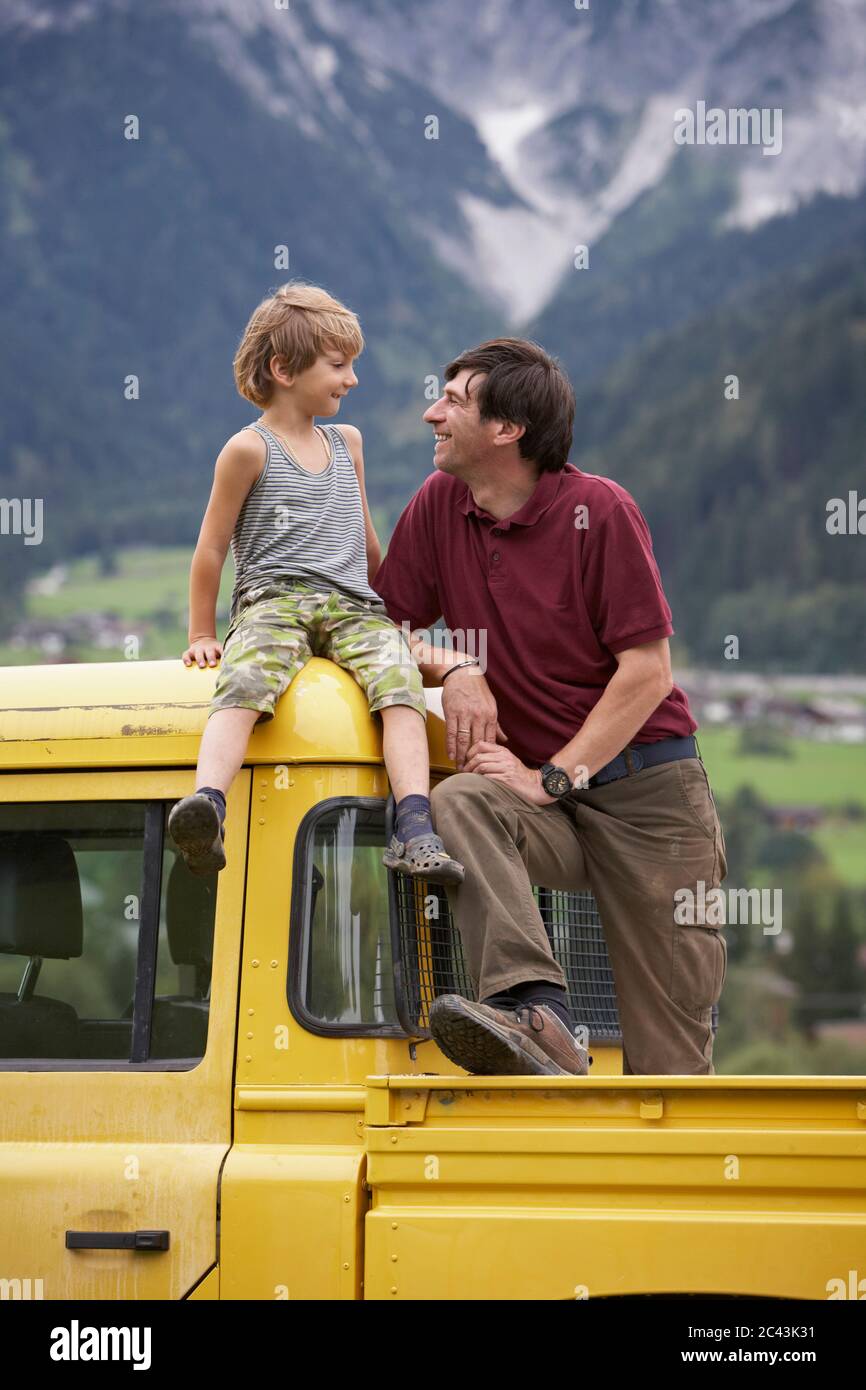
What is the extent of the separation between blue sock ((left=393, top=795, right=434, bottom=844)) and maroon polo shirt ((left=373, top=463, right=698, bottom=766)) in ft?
1.97

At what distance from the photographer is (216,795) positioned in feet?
12.6

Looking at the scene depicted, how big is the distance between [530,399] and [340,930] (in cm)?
155

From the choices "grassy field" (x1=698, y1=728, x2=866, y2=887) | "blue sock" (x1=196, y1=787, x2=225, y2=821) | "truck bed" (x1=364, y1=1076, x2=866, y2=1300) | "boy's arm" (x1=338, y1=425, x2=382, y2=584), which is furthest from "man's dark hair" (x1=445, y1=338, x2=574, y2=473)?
"grassy field" (x1=698, y1=728, x2=866, y2=887)

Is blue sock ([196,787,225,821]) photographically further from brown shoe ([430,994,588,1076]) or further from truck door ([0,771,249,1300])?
brown shoe ([430,994,588,1076])

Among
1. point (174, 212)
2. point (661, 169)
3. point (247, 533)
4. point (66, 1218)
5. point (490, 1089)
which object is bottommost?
point (66, 1218)

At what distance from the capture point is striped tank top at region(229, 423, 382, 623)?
15.0 feet

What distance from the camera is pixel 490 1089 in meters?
3.59

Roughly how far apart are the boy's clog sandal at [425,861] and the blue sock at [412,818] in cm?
2

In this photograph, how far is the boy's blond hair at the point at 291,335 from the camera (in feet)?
15.6

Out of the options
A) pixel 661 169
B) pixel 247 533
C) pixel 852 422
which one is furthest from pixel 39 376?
pixel 247 533

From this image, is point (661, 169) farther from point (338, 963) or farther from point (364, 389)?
point (338, 963)

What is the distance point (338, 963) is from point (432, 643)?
104 cm

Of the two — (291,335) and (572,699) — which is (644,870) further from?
(291,335)

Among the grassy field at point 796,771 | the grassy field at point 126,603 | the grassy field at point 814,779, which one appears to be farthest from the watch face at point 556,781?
the grassy field at point 796,771
